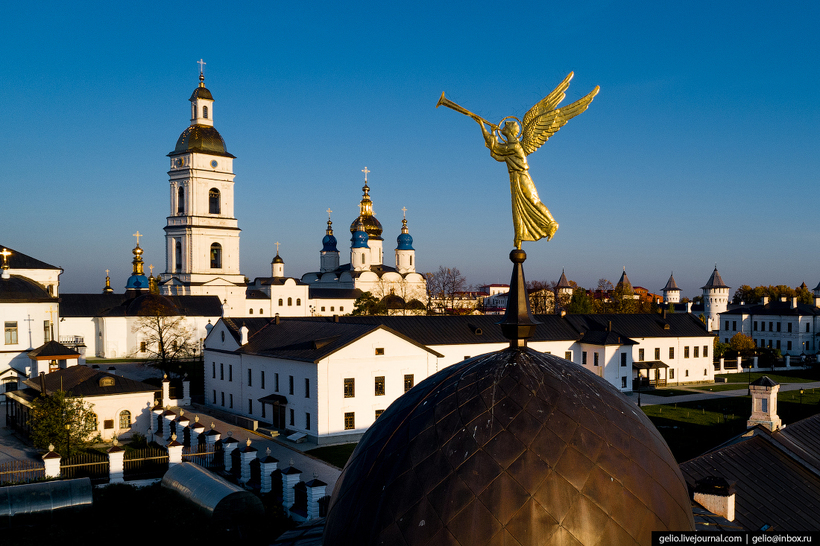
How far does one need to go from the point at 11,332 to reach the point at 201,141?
41.3 meters

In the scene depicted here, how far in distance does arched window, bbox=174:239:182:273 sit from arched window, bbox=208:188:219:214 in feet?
18.1

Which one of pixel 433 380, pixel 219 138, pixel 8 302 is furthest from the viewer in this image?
pixel 219 138

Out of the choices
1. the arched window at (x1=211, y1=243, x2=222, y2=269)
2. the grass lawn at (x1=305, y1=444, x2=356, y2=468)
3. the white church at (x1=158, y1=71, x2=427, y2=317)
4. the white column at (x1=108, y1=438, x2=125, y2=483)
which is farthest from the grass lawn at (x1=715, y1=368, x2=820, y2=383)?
the arched window at (x1=211, y1=243, x2=222, y2=269)

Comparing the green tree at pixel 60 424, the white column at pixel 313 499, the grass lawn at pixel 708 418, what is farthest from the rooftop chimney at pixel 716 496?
the green tree at pixel 60 424

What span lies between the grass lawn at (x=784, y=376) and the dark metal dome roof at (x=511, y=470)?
5337cm

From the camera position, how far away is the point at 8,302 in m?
42.0

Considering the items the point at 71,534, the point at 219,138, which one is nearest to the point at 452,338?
the point at 71,534

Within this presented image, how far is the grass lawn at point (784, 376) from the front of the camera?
52125 millimetres

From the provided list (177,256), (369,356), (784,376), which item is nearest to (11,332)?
(369,356)

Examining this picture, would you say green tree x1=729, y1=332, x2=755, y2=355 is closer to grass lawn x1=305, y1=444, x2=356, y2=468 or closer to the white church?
the white church

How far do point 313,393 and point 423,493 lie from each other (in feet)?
87.1

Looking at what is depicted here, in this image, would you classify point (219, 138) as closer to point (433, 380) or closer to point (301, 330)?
point (301, 330)

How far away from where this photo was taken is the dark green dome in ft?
256

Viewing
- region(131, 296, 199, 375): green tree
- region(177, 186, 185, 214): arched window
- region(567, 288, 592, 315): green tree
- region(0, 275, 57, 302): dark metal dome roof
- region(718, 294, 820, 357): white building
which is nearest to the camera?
region(0, 275, 57, 302): dark metal dome roof
